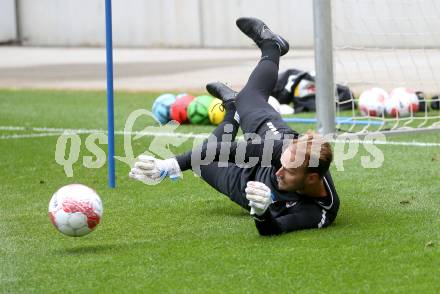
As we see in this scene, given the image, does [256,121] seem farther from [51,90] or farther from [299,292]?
[51,90]

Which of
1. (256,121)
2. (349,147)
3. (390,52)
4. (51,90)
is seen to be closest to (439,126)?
(349,147)

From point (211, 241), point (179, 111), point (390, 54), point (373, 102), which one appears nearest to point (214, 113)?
point (179, 111)

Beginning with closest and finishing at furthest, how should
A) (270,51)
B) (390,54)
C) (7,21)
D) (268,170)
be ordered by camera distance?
(268,170), (270,51), (390,54), (7,21)

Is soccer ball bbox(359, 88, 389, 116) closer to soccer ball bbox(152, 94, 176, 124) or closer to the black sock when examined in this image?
soccer ball bbox(152, 94, 176, 124)

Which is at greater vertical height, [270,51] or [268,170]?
[270,51]

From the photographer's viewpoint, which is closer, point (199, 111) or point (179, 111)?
point (199, 111)

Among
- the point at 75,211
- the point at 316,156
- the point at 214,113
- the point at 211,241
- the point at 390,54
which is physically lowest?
the point at 211,241

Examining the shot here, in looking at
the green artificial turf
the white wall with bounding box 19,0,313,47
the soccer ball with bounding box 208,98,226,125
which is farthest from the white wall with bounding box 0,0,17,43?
the green artificial turf

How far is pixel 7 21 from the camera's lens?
84.5 feet

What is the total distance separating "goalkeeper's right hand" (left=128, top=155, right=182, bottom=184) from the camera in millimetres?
6215

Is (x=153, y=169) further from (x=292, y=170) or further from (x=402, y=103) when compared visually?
(x=402, y=103)

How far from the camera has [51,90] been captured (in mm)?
15516

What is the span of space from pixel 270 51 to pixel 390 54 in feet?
15.9

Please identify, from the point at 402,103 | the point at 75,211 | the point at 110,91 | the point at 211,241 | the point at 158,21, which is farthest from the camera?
the point at 158,21
